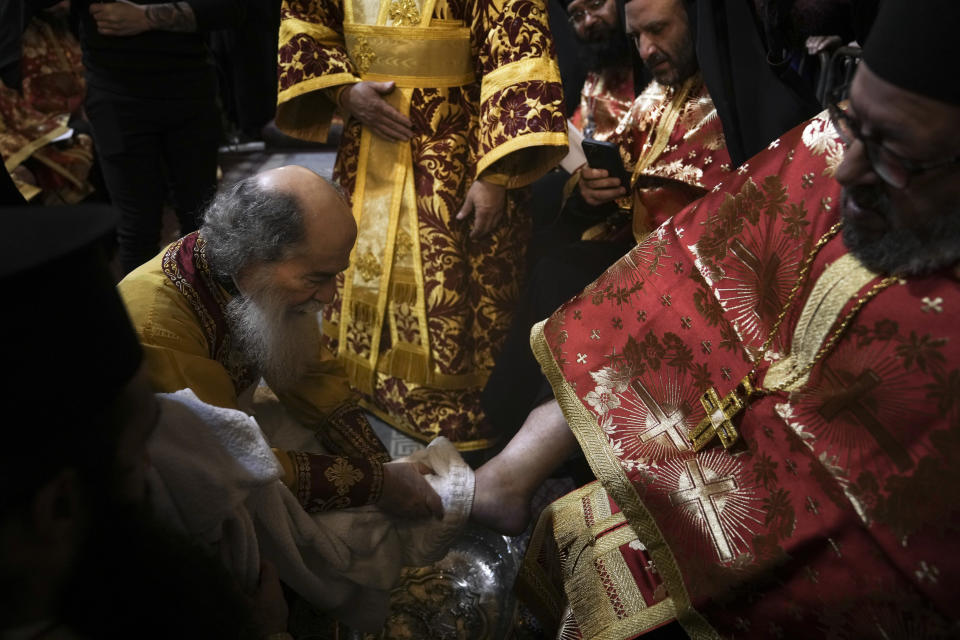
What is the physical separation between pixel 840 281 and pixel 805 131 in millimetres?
357

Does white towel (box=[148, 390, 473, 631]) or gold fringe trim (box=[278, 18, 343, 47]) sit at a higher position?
gold fringe trim (box=[278, 18, 343, 47])

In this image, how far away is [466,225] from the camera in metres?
2.48

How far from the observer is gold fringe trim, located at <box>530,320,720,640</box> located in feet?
4.42

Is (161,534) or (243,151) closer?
(161,534)

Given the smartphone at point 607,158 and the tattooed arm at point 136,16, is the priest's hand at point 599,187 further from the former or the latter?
the tattooed arm at point 136,16

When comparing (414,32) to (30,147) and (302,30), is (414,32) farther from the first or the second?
(30,147)

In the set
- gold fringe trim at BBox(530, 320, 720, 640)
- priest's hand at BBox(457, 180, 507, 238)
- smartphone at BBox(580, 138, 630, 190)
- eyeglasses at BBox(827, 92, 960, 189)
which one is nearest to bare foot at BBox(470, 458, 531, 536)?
gold fringe trim at BBox(530, 320, 720, 640)

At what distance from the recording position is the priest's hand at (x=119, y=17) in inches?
102

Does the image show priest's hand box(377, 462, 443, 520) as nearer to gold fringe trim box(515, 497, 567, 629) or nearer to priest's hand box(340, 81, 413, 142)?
gold fringe trim box(515, 497, 567, 629)

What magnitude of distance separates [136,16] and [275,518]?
6.83ft

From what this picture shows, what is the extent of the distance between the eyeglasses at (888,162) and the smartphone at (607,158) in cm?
108

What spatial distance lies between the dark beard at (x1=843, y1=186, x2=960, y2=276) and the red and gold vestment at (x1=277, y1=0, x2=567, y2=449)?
1113 mm

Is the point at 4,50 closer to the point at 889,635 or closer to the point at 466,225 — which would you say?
the point at 466,225

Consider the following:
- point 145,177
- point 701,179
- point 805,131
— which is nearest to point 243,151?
point 145,177
